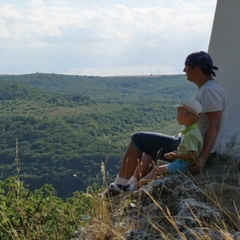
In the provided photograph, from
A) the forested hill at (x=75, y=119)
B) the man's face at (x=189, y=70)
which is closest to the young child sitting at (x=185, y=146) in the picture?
the man's face at (x=189, y=70)

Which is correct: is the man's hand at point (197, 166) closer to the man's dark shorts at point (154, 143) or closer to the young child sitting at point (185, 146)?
the young child sitting at point (185, 146)

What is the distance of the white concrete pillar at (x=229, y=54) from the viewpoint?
23.6 feet

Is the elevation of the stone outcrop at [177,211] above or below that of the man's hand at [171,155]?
below

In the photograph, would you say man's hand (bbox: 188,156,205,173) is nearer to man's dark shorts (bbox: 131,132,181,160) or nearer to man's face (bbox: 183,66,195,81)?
man's dark shorts (bbox: 131,132,181,160)

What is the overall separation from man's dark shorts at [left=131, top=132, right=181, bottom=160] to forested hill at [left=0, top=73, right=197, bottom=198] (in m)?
12.7

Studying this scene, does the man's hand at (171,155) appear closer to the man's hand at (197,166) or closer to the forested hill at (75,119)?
the man's hand at (197,166)

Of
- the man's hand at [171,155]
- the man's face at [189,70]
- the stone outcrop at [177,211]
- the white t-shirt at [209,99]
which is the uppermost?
the man's face at [189,70]

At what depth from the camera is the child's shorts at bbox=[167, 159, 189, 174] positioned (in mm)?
5742

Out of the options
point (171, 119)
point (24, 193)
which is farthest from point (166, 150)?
point (171, 119)

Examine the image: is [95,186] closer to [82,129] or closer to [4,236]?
[4,236]

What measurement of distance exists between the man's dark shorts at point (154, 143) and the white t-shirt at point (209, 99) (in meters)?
0.26

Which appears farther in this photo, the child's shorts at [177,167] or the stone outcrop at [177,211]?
the child's shorts at [177,167]

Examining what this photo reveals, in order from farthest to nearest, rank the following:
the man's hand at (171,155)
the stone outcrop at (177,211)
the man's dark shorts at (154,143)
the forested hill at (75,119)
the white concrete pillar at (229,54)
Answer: the forested hill at (75,119)
the white concrete pillar at (229,54)
the man's dark shorts at (154,143)
the man's hand at (171,155)
the stone outcrop at (177,211)

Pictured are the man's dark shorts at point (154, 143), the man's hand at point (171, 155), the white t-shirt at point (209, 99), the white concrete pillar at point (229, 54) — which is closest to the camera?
the man's hand at point (171, 155)
